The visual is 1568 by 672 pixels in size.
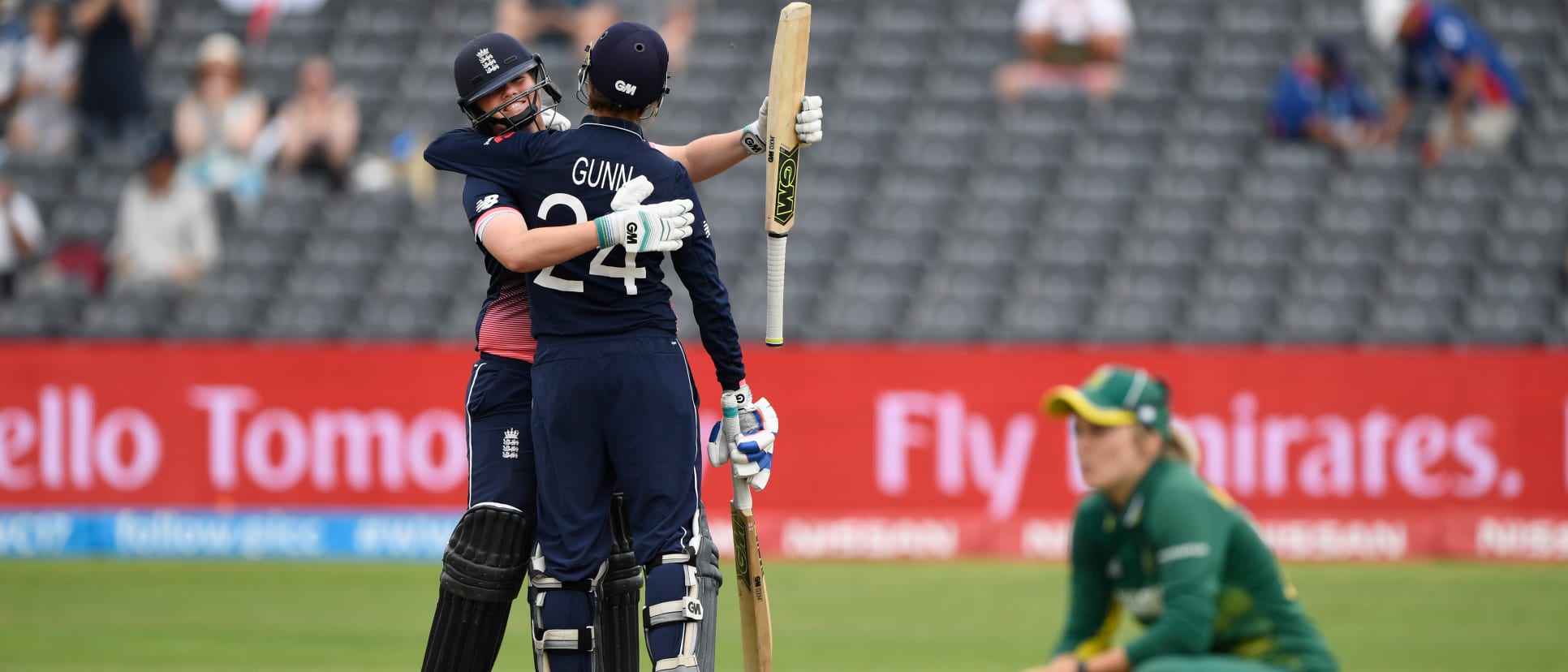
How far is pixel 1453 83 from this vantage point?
55.7 ft

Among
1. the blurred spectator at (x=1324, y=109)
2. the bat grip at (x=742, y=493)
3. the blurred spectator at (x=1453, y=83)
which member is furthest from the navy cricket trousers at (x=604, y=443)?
the blurred spectator at (x=1453, y=83)

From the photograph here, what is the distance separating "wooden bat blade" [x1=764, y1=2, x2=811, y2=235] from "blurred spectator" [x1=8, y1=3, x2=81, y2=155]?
1271cm

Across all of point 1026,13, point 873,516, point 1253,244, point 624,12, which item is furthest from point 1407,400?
point 624,12

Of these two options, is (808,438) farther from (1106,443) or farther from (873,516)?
(1106,443)

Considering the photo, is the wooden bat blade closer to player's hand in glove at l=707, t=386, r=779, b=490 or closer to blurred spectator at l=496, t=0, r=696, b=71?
player's hand in glove at l=707, t=386, r=779, b=490

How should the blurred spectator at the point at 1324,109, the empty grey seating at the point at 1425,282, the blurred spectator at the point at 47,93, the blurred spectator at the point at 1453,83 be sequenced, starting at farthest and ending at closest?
the blurred spectator at the point at 47,93
the blurred spectator at the point at 1324,109
the blurred spectator at the point at 1453,83
the empty grey seating at the point at 1425,282

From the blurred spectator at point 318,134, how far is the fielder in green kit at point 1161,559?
42.8 ft

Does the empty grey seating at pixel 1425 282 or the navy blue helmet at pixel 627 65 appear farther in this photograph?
the empty grey seating at pixel 1425 282

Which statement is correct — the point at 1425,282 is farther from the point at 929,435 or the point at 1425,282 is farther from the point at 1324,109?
the point at 929,435

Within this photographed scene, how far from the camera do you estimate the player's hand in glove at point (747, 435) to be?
6211 millimetres

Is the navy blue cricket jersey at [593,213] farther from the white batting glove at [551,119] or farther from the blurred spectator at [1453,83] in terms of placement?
the blurred spectator at [1453,83]

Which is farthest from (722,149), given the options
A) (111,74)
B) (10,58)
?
(10,58)

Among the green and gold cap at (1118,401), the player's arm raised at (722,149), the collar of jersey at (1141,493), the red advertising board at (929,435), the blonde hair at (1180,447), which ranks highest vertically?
the player's arm raised at (722,149)

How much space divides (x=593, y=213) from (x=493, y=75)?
0.71 metres
